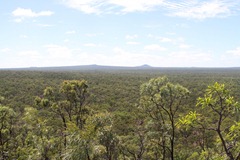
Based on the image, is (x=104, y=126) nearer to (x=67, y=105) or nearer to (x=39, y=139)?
(x=39, y=139)

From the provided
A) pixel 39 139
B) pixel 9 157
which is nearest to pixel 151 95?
pixel 39 139

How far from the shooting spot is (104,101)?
58188mm

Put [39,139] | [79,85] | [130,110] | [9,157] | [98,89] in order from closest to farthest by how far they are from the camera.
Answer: [39,139], [9,157], [79,85], [130,110], [98,89]

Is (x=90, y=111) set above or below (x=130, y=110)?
above

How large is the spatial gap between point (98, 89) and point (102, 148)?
59133 mm

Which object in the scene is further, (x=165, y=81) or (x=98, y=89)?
(x=98, y=89)

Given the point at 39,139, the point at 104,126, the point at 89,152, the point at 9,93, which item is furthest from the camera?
the point at 9,93

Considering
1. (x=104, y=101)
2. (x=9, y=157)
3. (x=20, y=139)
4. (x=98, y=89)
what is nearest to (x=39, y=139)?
(x=9, y=157)

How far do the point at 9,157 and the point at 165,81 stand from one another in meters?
14.2

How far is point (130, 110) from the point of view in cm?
5128

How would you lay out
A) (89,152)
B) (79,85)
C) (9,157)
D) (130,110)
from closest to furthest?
(89,152) < (9,157) < (79,85) < (130,110)

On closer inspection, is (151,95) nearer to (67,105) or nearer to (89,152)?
(89,152)

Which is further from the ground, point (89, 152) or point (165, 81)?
point (165, 81)

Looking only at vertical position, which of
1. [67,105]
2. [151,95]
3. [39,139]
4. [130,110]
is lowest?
[130,110]
